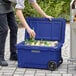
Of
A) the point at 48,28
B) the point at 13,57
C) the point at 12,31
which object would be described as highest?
the point at 48,28

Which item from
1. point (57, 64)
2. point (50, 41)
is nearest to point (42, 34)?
point (50, 41)

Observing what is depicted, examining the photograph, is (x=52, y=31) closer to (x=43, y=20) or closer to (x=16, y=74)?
(x=43, y=20)

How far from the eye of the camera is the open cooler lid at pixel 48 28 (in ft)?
21.8

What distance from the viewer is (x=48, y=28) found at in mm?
6691

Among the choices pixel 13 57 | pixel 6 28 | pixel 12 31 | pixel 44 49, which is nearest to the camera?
pixel 44 49

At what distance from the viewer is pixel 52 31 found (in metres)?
6.70

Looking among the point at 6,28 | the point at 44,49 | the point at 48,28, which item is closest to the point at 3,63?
the point at 6,28

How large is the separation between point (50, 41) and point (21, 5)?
0.93 meters

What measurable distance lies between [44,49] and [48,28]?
48cm

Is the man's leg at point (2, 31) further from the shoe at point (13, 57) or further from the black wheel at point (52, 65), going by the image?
the black wheel at point (52, 65)

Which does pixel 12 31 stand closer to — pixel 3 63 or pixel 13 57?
pixel 13 57

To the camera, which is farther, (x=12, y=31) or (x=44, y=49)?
(x=12, y=31)

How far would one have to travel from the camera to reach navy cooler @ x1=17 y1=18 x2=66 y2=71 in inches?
253

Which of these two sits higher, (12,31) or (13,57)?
(12,31)
